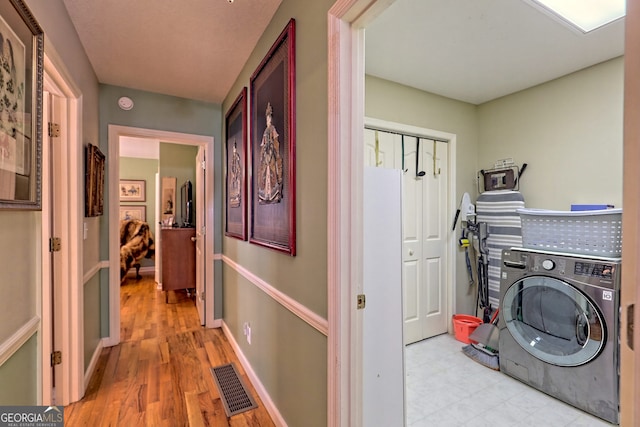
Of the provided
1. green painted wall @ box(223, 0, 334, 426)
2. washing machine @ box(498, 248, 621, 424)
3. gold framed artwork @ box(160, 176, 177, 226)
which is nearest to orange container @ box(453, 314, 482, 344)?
washing machine @ box(498, 248, 621, 424)

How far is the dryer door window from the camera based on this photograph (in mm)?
1913

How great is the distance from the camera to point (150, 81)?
9.00 ft

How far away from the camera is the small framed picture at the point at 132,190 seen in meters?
6.19

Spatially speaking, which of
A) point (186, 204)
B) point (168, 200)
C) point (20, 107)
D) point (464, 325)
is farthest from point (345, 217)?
point (168, 200)

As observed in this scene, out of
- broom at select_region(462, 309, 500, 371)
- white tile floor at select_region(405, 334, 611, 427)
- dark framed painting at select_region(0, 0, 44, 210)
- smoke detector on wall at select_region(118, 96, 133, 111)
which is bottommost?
white tile floor at select_region(405, 334, 611, 427)

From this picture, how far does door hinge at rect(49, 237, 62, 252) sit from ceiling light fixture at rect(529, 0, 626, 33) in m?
3.22

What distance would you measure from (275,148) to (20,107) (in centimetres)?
108

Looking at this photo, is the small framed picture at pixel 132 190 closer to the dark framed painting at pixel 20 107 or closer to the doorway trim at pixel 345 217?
the dark framed painting at pixel 20 107

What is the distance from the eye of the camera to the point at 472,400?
2066mm

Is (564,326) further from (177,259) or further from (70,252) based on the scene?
(177,259)

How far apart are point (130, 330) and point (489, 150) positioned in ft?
14.3

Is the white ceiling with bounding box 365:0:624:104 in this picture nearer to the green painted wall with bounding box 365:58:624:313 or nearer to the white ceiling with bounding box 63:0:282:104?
the green painted wall with bounding box 365:58:624:313

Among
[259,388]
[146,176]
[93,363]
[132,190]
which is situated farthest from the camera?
[146,176]

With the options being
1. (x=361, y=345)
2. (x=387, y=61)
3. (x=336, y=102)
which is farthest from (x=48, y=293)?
(x=387, y=61)
